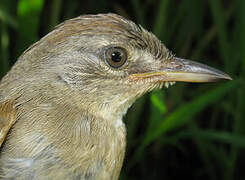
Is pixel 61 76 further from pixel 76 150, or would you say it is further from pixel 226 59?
pixel 226 59

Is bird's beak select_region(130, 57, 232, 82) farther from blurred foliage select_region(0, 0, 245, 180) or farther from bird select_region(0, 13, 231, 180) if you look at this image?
blurred foliage select_region(0, 0, 245, 180)

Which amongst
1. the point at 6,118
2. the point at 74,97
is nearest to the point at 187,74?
the point at 74,97

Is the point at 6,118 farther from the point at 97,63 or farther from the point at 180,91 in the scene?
the point at 180,91

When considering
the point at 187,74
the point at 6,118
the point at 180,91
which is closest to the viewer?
the point at 6,118

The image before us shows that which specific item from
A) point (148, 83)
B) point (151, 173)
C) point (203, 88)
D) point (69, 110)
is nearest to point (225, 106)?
point (203, 88)

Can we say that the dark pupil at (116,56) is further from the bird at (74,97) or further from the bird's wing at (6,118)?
the bird's wing at (6,118)

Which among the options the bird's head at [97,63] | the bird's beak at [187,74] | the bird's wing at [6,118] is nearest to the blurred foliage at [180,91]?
the bird's beak at [187,74]

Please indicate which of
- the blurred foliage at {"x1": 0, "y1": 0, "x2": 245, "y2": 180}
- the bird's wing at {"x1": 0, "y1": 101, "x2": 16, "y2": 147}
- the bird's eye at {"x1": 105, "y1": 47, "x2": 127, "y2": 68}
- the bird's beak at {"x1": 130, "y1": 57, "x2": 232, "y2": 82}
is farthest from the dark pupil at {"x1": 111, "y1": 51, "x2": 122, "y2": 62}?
the blurred foliage at {"x1": 0, "y1": 0, "x2": 245, "y2": 180}
